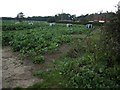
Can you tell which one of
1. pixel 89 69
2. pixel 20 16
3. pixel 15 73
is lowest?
pixel 15 73

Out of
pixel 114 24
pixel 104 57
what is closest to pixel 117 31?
pixel 114 24

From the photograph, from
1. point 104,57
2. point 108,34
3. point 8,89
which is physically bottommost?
point 8,89

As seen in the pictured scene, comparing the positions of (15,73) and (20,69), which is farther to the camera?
(20,69)

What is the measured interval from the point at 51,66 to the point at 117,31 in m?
3.03

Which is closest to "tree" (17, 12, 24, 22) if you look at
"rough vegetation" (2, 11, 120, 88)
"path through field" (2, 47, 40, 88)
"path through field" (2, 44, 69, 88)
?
"path through field" (2, 44, 69, 88)

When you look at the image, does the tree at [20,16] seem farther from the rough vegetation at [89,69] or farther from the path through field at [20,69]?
the rough vegetation at [89,69]

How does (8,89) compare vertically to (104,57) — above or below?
below

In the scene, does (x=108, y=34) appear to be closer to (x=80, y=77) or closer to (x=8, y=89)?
(x=80, y=77)

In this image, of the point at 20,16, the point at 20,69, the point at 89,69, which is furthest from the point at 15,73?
the point at 20,16

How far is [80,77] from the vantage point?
826 cm

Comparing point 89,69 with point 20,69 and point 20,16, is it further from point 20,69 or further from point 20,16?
point 20,16

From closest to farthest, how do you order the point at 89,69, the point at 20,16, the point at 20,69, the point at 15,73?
the point at 89,69 → the point at 15,73 → the point at 20,69 → the point at 20,16

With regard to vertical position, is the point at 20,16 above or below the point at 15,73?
above

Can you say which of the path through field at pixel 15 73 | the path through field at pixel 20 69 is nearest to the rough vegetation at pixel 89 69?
the path through field at pixel 20 69
